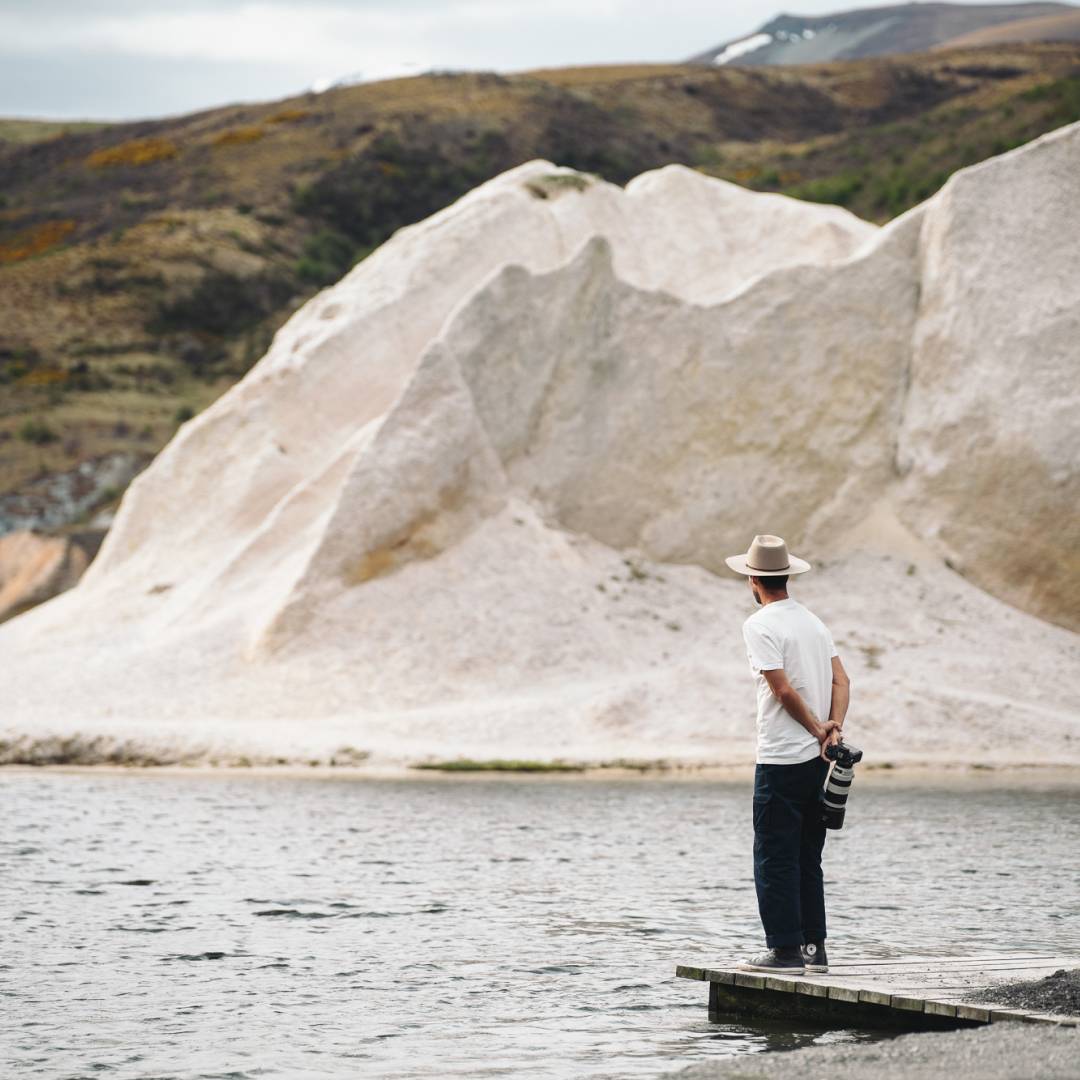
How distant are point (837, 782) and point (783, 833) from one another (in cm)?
36

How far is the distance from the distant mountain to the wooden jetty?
424ft

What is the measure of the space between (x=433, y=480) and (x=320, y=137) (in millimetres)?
54555

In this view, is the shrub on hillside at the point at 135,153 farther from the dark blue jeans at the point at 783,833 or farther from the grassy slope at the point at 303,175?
the dark blue jeans at the point at 783,833

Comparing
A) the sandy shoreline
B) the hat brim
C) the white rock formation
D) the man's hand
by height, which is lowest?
the sandy shoreline

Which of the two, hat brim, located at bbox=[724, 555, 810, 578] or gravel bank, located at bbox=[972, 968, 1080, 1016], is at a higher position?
hat brim, located at bbox=[724, 555, 810, 578]

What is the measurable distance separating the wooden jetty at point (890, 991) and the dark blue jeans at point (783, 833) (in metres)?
0.26

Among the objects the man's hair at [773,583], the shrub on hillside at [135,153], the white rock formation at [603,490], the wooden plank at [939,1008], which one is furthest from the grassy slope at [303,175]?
the wooden plank at [939,1008]

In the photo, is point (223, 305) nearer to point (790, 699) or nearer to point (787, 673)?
point (787, 673)

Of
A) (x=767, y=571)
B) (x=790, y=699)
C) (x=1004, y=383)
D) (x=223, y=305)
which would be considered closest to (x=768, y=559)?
(x=767, y=571)

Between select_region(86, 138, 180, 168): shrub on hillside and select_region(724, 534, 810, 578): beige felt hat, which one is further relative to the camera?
select_region(86, 138, 180, 168): shrub on hillside

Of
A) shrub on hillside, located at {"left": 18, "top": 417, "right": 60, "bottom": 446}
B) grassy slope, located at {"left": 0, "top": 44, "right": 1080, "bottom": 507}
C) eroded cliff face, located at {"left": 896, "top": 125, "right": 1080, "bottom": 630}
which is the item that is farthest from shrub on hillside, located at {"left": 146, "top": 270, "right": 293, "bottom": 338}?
eroded cliff face, located at {"left": 896, "top": 125, "right": 1080, "bottom": 630}

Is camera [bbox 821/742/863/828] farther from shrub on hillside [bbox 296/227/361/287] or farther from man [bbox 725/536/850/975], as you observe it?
shrub on hillside [bbox 296/227/361/287]

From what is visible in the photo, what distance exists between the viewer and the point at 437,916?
1168cm

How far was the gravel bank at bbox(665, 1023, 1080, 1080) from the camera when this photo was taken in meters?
6.39
